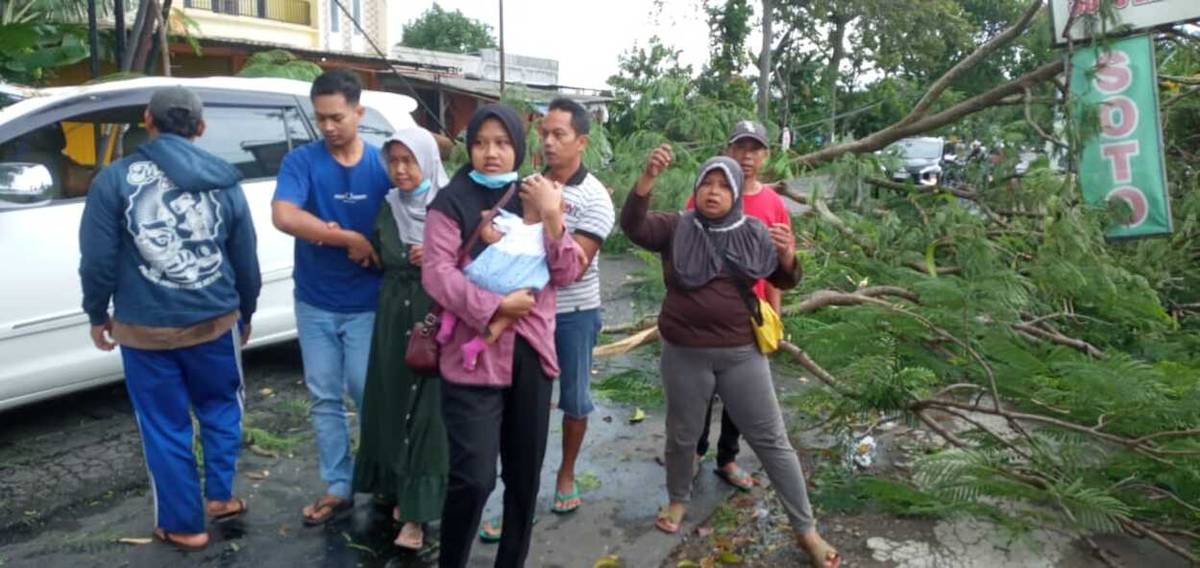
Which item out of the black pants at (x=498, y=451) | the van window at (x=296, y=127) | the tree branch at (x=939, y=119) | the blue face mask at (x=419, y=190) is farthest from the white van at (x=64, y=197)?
the tree branch at (x=939, y=119)

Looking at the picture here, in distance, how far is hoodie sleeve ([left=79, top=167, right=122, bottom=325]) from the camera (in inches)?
131

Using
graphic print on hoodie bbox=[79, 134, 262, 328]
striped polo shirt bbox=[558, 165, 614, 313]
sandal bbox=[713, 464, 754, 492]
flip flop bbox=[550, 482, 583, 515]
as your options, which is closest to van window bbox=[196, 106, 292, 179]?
graphic print on hoodie bbox=[79, 134, 262, 328]

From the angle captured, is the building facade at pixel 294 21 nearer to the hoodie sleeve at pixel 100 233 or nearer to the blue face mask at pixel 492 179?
the hoodie sleeve at pixel 100 233

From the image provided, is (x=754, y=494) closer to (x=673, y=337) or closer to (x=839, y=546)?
(x=839, y=546)

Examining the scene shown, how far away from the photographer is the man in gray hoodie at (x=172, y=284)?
3377 millimetres

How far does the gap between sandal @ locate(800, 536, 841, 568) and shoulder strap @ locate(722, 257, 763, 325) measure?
860 millimetres

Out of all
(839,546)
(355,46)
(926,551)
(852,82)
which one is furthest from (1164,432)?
(355,46)

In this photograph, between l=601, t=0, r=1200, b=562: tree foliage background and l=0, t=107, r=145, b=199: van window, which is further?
l=0, t=107, r=145, b=199: van window

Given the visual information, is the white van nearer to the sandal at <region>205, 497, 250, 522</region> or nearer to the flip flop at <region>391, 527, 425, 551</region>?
the sandal at <region>205, 497, 250, 522</region>

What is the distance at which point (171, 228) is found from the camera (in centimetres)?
344

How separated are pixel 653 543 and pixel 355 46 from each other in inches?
1007

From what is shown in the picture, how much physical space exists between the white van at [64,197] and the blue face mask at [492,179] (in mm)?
2498

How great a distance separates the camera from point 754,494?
4.36 metres

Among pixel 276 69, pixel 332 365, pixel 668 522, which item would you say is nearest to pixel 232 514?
pixel 332 365
